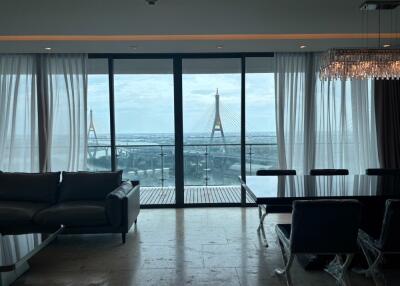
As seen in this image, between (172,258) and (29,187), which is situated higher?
(29,187)

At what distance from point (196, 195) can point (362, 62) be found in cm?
370

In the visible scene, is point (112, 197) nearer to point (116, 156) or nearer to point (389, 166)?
point (116, 156)

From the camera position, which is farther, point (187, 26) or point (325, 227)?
point (187, 26)

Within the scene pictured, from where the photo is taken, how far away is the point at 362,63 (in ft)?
11.9

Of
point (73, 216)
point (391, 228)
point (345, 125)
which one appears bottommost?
point (73, 216)

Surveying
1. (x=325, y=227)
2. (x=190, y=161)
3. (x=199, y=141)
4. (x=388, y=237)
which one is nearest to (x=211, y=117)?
(x=199, y=141)

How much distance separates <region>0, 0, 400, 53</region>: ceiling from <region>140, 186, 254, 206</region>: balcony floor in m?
2.51

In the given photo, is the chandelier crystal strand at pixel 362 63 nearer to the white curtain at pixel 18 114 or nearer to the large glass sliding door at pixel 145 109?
the large glass sliding door at pixel 145 109

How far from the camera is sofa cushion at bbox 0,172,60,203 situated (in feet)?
14.5

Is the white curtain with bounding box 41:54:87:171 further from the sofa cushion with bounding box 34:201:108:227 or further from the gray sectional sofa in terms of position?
the sofa cushion with bounding box 34:201:108:227

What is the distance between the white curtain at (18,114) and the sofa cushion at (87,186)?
1.49 metres

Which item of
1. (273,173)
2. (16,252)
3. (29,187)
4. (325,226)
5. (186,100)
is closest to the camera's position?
(325,226)

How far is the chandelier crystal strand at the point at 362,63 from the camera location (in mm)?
3570

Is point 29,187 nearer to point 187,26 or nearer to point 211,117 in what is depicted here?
point 187,26
